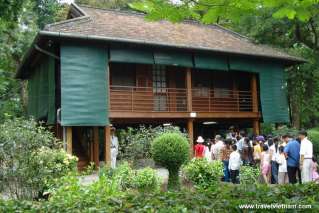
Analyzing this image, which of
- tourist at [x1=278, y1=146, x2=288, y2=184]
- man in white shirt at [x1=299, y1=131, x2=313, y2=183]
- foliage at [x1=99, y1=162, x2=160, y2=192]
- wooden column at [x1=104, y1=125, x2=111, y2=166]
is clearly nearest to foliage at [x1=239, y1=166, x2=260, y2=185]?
tourist at [x1=278, y1=146, x2=288, y2=184]

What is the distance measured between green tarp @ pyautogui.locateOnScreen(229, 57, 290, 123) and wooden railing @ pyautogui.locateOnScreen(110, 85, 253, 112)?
31.3 inches

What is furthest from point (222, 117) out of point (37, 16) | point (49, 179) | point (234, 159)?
point (37, 16)

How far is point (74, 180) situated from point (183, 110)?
12.6m

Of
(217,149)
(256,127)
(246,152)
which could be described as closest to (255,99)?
(256,127)

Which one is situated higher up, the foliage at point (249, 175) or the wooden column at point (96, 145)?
the wooden column at point (96, 145)

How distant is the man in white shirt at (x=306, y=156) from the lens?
1075 cm

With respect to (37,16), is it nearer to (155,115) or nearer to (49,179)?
(155,115)

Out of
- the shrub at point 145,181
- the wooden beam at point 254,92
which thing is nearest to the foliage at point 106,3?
the wooden beam at point 254,92

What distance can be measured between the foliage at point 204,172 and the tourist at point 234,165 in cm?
58

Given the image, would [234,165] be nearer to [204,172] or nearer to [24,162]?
[204,172]

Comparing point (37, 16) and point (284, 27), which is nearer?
point (284, 27)

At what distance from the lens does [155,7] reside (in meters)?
5.02

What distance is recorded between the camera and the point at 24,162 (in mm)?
9469

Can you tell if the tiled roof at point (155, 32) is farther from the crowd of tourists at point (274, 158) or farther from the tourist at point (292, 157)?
the tourist at point (292, 157)
